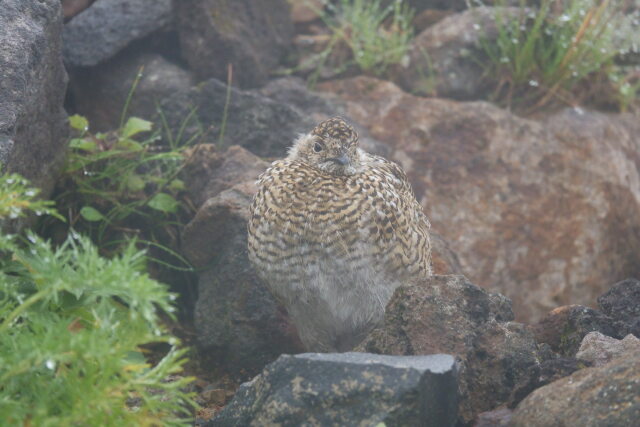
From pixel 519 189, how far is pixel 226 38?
2.93 m

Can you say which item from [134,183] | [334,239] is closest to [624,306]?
[334,239]

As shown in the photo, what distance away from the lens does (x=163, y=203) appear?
5.60 meters

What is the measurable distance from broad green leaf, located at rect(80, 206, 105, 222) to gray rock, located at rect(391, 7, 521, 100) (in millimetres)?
3553

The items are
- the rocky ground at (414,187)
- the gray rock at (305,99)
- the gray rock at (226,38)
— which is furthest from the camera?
the gray rock at (305,99)

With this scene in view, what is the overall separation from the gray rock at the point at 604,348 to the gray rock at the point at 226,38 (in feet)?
13.5

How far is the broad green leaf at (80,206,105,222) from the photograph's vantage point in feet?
17.4

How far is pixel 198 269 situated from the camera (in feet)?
18.0

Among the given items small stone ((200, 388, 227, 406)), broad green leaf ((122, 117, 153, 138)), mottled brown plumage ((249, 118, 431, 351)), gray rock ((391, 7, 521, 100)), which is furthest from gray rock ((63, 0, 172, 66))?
small stone ((200, 388, 227, 406))

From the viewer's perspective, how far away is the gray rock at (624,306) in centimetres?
433

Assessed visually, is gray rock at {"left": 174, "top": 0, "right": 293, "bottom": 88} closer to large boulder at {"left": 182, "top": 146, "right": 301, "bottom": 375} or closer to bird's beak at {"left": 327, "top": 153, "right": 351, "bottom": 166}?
large boulder at {"left": 182, "top": 146, "right": 301, "bottom": 375}

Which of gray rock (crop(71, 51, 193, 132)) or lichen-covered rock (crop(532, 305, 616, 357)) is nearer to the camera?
lichen-covered rock (crop(532, 305, 616, 357))

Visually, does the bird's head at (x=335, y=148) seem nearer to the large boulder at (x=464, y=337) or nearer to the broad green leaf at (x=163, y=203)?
the large boulder at (x=464, y=337)

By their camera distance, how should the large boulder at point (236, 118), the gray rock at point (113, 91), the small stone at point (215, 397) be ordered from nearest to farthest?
the small stone at point (215, 397)
the large boulder at point (236, 118)
the gray rock at point (113, 91)

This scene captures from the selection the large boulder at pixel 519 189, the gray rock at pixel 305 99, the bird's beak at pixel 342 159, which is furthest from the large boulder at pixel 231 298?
the large boulder at pixel 519 189
